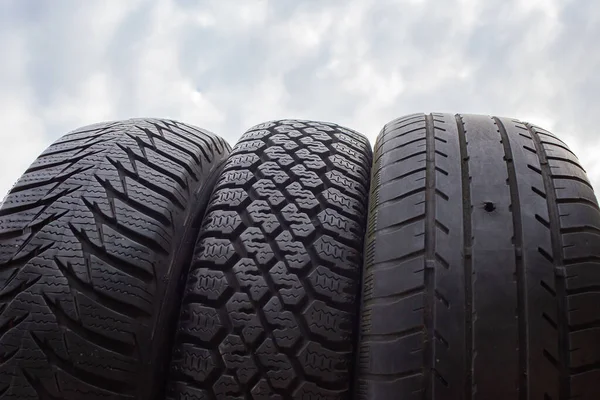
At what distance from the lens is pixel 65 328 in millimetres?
1658

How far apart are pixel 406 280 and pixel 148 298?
0.74m

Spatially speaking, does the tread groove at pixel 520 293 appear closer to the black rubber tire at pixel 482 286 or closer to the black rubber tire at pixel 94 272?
the black rubber tire at pixel 482 286

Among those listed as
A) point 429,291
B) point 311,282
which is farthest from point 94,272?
point 429,291

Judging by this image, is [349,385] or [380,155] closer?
[349,385]

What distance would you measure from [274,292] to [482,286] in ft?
1.87

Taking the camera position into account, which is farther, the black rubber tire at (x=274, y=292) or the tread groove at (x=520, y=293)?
the black rubber tire at (x=274, y=292)

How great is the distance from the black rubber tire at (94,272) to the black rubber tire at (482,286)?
609 millimetres

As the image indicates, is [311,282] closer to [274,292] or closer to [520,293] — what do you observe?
[274,292]

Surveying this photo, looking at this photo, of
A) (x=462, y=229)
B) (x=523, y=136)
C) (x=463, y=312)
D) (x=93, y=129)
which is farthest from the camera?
(x=93, y=129)

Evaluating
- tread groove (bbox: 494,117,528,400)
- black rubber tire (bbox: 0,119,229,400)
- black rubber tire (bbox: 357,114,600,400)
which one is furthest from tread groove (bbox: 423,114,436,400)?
black rubber tire (bbox: 0,119,229,400)

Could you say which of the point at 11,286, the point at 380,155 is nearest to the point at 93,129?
the point at 11,286

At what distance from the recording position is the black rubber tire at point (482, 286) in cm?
155

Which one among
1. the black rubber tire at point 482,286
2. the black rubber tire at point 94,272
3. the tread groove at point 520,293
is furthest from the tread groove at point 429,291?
the black rubber tire at point 94,272

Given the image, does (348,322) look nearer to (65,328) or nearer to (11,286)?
(65,328)
